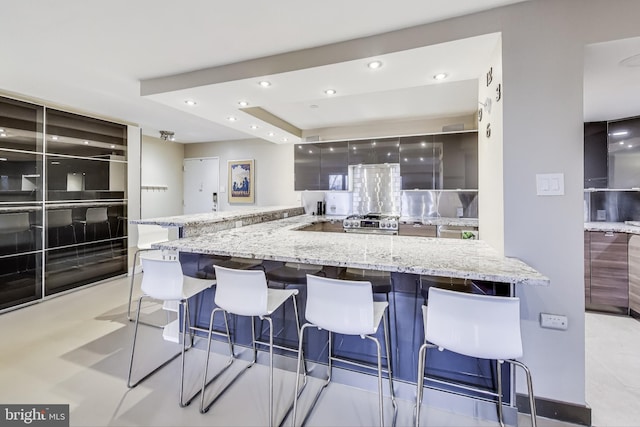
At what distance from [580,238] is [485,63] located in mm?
1322

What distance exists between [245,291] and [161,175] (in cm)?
493

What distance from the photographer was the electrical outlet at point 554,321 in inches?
63.5

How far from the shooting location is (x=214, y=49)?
86.2 inches

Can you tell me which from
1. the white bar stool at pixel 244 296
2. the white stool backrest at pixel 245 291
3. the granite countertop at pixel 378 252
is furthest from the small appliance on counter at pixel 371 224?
the white stool backrest at pixel 245 291

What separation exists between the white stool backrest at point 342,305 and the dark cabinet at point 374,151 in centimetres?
330

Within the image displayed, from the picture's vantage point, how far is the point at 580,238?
1.61m

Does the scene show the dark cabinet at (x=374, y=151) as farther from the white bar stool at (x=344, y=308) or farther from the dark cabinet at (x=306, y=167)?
the white bar stool at (x=344, y=308)

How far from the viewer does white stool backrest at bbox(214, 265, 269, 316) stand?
66.3 inches

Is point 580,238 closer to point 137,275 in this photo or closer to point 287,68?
point 287,68

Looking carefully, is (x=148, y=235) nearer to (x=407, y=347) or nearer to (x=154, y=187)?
(x=154, y=187)

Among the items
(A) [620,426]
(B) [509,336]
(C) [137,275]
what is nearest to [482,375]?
(B) [509,336]

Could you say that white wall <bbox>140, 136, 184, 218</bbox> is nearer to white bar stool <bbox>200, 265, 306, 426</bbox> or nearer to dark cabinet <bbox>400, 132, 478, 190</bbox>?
white bar stool <bbox>200, 265, 306, 426</bbox>

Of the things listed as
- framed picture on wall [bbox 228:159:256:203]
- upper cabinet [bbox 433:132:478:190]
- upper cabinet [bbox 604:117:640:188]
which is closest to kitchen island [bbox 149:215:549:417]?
upper cabinet [bbox 433:132:478:190]

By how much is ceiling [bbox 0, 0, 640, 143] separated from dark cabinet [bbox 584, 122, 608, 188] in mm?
328
